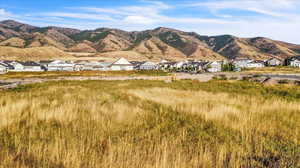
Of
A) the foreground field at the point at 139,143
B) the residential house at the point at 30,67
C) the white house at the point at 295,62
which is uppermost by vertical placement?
the white house at the point at 295,62

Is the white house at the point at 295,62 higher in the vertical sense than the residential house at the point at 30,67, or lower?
higher

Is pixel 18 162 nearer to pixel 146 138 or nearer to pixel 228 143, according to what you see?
pixel 146 138

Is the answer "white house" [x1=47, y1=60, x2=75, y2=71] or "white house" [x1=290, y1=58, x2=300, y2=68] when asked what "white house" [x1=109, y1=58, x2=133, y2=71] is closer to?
"white house" [x1=47, y1=60, x2=75, y2=71]

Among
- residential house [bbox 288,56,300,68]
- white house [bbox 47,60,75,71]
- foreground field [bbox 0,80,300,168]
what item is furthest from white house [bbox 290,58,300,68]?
foreground field [bbox 0,80,300,168]

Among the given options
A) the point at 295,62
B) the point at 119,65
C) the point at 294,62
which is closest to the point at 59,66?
the point at 119,65

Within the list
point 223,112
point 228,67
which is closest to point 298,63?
point 228,67

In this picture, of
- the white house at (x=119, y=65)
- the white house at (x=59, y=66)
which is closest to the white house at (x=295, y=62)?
the white house at (x=119, y=65)

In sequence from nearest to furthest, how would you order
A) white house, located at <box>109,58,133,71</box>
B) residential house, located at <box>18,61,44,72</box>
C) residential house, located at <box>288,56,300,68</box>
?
residential house, located at <box>18,61,44,72</box> < white house, located at <box>109,58,133,71</box> < residential house, located at <box>288,56,300,68</box>

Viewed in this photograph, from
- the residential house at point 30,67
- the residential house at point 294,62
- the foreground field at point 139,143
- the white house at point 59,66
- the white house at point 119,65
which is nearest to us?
the foreground field at point 139,143

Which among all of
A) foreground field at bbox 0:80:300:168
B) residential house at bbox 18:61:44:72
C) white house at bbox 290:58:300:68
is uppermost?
white house at bbox 290:58:300:68

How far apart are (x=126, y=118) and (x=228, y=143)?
139 inches

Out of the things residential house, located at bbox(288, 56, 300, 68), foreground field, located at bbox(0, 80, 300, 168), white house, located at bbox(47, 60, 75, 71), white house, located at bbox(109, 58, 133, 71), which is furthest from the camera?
residential house, located at bbox(288, 56, 300, 68)

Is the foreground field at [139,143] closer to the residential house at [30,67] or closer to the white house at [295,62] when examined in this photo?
the residential house at [30,67]

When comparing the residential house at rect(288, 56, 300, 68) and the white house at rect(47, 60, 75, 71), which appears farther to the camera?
the residential house at rect(288, 56, 300, 68)
